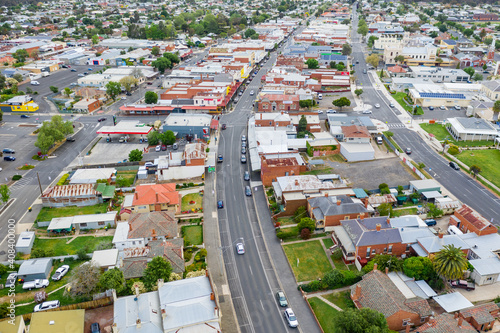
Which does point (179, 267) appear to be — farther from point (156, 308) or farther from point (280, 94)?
point (280, 94)

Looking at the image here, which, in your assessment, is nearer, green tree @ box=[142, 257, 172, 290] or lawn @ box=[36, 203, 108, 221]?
green tree @ box=[142, 257, 172, 290]

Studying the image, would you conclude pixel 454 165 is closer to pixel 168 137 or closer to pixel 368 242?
pixel 368 242

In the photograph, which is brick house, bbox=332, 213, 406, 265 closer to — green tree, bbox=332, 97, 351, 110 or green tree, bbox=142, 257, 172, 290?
green tree, bbox=142, 257, 172, 290

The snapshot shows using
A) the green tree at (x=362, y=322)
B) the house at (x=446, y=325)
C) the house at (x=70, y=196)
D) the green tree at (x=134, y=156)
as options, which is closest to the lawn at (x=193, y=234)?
the house at (x=70, y=196)

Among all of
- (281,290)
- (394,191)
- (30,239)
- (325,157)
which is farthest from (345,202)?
(30,239)

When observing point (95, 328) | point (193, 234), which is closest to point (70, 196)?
point (193, 234)

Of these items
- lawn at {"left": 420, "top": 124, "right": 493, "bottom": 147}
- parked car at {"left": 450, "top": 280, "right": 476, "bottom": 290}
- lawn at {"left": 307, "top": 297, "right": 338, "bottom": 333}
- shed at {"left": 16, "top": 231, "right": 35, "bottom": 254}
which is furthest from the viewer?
lawn at {"left": 420, "top": 124, "right": 493, "bottom": 147}

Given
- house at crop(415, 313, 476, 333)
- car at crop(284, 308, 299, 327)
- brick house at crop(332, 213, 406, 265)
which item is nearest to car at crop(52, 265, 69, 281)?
car at crop(284, 308, 299, 327)
